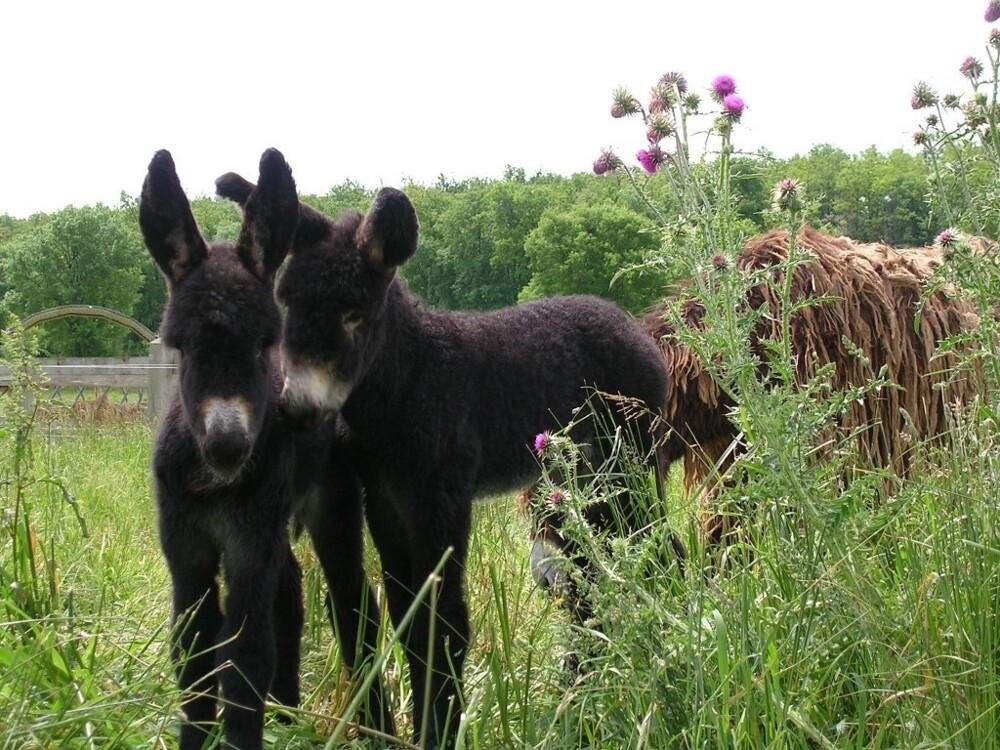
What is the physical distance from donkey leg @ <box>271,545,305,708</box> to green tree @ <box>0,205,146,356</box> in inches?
1738

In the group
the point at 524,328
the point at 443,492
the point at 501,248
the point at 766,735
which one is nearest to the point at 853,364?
the point at 524,328

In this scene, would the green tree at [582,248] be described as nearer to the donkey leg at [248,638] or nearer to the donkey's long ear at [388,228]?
the donkey's long ear at [388,228]

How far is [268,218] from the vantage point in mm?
3123

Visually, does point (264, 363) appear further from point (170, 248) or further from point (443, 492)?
point (443, 492)

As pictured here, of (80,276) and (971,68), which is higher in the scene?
(80,276)

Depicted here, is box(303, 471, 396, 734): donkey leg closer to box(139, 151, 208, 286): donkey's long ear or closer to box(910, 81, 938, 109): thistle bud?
box(139, 151, 208, 286): donkey's long ear

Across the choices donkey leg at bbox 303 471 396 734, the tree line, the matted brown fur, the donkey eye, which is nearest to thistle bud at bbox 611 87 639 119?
the donkey eye

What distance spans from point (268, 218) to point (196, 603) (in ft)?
3.96

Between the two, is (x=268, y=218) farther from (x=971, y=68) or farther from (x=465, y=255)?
(x=465, y=255)

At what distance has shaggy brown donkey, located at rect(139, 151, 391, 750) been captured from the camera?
279cm

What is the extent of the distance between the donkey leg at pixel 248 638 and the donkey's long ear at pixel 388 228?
1.13 meters

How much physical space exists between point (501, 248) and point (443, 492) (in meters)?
56.4

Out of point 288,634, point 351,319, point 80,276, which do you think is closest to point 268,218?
point 351,319

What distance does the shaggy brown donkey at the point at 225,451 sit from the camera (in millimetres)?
2791
